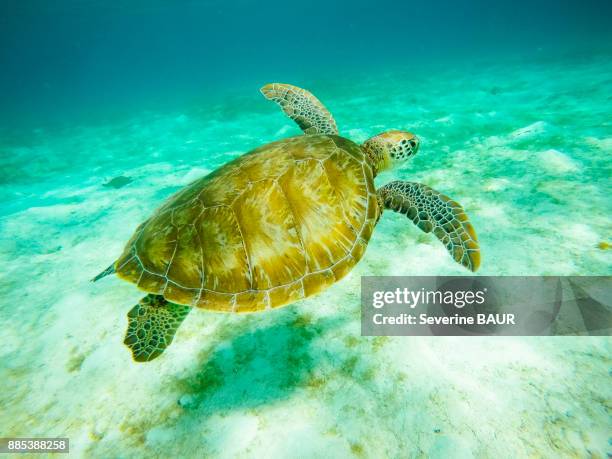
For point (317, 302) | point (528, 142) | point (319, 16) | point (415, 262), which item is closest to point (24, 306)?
point (317, 302)

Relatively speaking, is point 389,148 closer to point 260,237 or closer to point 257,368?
point 260,237

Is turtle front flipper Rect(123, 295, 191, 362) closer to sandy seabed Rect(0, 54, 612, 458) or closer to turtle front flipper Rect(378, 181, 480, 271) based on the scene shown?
sandy seabed Rect(0, 54, 612, 458)

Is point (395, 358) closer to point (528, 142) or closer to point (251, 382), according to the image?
point (251, 382)

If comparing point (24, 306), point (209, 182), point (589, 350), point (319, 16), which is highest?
point (319, 16)

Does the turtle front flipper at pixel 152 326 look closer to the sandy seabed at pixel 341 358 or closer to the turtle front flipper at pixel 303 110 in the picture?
the sandy seabed at pixel 341 358

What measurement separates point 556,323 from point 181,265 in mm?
3594

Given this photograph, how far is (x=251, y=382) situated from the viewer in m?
2.75

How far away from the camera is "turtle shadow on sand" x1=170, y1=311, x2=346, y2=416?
8.60 ft

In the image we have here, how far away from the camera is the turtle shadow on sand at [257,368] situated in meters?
2.62

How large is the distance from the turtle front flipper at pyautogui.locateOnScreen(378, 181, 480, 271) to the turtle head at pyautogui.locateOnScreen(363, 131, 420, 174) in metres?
0.42

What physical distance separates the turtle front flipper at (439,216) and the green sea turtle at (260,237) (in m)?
0.01

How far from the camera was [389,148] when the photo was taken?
372 centimetres

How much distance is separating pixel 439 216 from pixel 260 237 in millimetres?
1956

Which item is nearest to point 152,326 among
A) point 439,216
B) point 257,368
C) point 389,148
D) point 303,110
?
point 257,368
